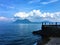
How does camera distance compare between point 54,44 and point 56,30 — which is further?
point 56,30

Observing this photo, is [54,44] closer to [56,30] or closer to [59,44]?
[59,44]

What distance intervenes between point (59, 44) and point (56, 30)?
19.3 metres

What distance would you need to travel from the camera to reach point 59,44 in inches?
843

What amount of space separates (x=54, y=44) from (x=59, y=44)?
69 cm

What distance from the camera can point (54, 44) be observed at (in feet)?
70.4

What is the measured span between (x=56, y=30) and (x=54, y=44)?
63.7 feet

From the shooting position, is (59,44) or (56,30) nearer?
(59,44)

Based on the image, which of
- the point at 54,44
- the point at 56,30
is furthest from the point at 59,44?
the point at 56,30

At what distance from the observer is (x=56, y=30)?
40500 millimetres
